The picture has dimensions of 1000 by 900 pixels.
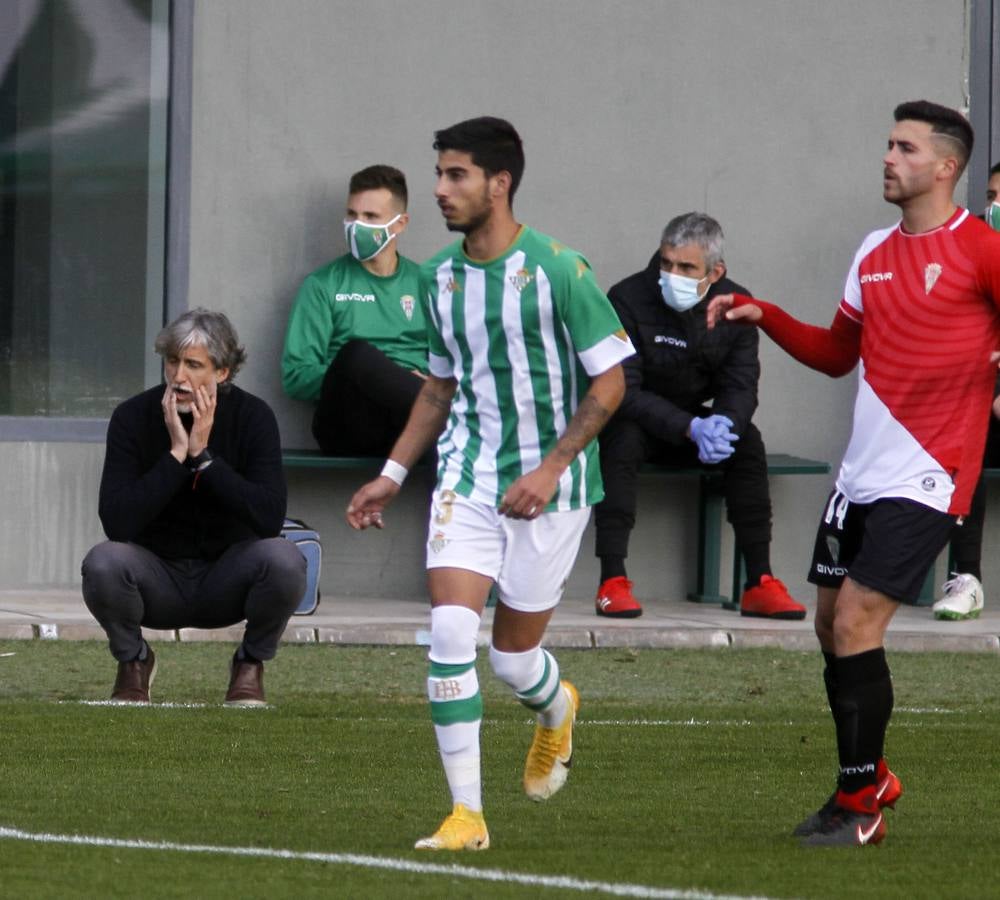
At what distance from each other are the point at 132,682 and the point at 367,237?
14.0ft

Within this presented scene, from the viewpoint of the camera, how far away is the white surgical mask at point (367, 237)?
38.9ft

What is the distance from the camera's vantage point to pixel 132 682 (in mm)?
8141

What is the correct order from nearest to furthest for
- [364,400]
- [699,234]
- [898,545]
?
1. [898,545]
2. [699,234]
3. [364,400]

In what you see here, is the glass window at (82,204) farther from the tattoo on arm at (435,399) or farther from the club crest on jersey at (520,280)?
the club crest on jersey at (520,280)

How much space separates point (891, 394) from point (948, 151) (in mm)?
663

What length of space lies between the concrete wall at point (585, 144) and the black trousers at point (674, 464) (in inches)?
39.2

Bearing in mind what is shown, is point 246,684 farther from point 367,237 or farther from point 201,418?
point 367,237

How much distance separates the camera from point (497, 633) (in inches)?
243

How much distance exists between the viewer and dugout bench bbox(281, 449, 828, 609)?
11.8 metres

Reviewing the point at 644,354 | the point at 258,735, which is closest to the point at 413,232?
the point at 644,354

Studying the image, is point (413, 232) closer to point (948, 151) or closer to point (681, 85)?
point (681, 85)

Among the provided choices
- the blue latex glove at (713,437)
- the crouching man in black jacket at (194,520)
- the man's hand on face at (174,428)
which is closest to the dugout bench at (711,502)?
the blue latex glove at (713,437)

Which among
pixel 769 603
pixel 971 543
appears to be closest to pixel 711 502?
pixel 769 603

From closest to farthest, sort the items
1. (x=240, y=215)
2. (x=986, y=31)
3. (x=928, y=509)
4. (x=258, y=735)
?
(x=928, y=509) < (x=258, y=735) < (x=240, y=215) < (x=986, y=31)
